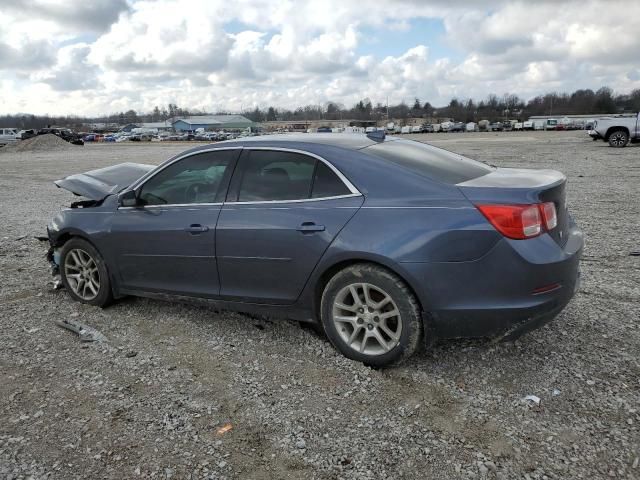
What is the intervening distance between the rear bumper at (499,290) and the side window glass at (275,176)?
110 centimetres

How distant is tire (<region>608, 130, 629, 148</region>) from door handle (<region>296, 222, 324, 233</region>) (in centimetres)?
2473

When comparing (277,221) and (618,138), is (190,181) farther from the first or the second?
(618,138)

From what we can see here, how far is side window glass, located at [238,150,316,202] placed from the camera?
399cm

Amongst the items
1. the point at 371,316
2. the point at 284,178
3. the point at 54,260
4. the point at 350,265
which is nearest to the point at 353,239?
the point at 350,265

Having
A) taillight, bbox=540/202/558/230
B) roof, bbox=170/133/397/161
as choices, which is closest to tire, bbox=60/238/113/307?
roof, bbox=170/133/397/161

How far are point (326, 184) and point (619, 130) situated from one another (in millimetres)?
24780

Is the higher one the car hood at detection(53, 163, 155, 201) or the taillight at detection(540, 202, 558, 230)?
the car hood at detection(53, 163, 155, 201)

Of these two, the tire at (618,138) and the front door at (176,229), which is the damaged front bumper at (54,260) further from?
the tire at (618,138)

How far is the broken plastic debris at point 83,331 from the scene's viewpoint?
443 centimetres

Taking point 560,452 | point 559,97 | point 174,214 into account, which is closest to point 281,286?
point 174,214

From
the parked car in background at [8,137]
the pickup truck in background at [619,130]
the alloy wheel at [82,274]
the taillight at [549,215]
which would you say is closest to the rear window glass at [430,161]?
the taillight at [549,215]

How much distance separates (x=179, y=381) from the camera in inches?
146

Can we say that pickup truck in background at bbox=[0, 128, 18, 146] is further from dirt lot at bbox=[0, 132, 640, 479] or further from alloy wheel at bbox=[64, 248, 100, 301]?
dirt lot at bbox=[0, 132, 640, 479]

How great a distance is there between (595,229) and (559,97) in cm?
15143
